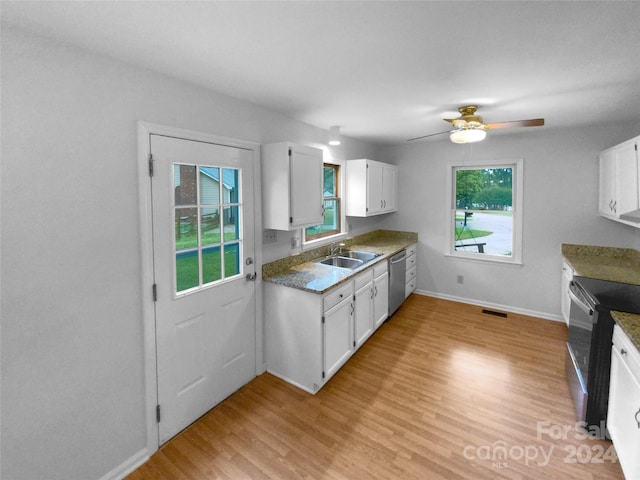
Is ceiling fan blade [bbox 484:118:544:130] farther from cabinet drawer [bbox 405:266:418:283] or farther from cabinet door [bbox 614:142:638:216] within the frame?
cabinet drawer [bbox 405:266:418:283]

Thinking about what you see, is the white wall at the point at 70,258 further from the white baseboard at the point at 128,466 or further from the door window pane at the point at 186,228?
the door window pane at the point at 186,228

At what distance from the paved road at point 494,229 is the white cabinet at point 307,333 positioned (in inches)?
104

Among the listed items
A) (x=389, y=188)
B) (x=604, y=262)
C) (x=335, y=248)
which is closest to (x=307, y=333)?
(x=335, y=248)

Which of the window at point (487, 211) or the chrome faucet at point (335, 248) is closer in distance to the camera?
the chrome faucet at point (335, 248)

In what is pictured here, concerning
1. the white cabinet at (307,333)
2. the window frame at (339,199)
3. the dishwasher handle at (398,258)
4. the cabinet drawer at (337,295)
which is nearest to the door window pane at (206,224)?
the white cabinet at (307,333)

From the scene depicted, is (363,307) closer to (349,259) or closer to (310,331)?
(349,259)

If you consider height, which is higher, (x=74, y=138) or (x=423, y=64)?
(x=423, y=64)

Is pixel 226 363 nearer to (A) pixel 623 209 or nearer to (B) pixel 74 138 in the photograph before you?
(B) pixel 74 138

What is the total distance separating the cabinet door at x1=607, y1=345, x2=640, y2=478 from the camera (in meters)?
1.54

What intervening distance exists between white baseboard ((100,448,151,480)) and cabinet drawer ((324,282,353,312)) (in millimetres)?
1533

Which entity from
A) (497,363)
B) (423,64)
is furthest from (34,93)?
(497,363)

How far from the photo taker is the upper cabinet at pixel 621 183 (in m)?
2.54

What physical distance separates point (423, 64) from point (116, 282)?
2248 millimetres

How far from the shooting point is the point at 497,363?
9.69ft
